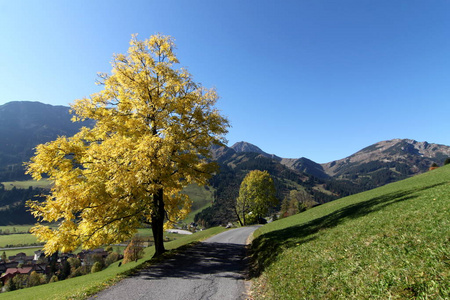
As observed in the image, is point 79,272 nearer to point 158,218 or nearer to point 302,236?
point 158,218

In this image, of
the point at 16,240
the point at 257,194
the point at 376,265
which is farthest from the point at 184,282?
the point at 16,240

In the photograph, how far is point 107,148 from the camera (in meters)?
14.2

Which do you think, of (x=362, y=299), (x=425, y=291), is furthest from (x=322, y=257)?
(x=425, y=291)

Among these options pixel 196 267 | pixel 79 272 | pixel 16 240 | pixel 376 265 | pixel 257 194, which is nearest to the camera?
pixel 376 265

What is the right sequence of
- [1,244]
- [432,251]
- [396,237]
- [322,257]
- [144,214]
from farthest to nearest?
1. [1,244]
2. [144,214]
3. [322,257]
4. [396,237]
5. [432,251]

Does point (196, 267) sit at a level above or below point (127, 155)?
below

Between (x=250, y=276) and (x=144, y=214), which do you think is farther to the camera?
(x=144, y=214)

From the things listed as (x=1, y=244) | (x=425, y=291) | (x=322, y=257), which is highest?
(x=425, y=291)

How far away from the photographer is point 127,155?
1379cm

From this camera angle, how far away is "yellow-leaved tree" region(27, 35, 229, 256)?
526 inches

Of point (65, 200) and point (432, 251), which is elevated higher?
point (65, 200)

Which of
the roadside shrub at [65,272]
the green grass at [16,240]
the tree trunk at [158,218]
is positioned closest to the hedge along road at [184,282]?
the tree trunk at [158,218]

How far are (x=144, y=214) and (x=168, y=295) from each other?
7.43 metres

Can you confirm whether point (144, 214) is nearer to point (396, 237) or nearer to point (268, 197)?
point (396, 237)
